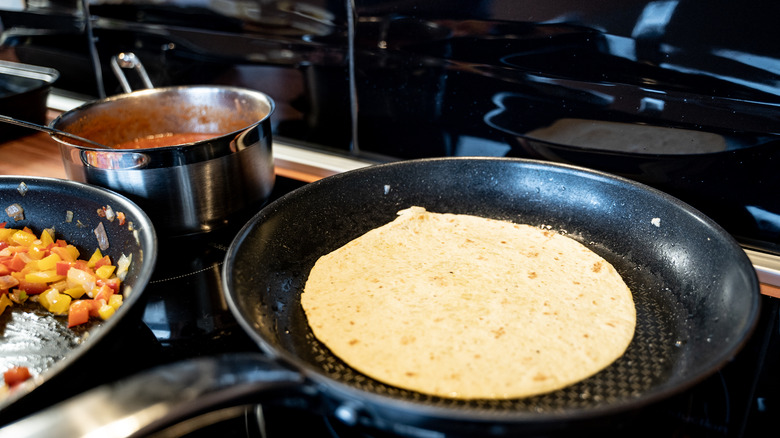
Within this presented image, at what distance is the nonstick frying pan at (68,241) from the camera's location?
797 millimetres

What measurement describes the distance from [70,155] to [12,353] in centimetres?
38

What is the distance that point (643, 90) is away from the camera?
1.02 metres

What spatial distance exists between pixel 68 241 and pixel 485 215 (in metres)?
0.86

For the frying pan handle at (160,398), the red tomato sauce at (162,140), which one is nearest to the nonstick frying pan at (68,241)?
the frying pan handle at (160,398)

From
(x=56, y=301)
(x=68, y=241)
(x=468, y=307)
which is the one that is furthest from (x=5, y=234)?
(x=468, y=307)

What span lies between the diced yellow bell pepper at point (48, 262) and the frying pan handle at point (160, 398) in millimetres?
544

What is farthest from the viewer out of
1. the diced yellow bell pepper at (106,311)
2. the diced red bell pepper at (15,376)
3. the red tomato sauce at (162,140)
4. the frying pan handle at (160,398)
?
the red tomato sauce at (162,140)

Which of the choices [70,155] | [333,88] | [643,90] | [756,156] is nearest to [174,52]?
[333,88]

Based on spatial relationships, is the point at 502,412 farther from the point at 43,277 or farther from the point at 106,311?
the point at 43,277

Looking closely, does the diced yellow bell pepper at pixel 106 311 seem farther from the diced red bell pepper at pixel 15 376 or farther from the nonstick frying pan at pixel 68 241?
the diced red bell pepper at pixel 15 376

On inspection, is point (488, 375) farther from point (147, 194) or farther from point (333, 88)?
point (333, 88)

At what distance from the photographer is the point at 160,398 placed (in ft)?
1.66

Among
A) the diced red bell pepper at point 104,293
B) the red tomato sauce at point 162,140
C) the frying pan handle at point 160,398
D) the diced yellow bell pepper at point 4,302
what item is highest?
the red tomato sauce at point 162,140

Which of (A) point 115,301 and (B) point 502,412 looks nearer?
(B) point 502,412
